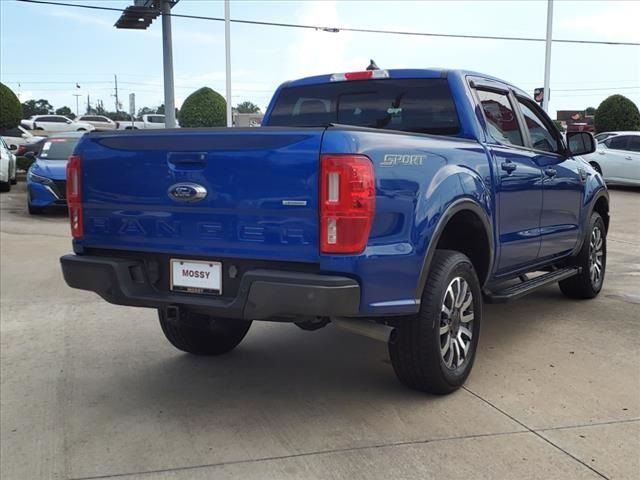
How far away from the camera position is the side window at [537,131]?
206 inches

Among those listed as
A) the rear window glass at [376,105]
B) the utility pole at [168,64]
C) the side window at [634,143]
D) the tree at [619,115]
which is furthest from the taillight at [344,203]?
the tree at [619,115]

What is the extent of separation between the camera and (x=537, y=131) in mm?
5379

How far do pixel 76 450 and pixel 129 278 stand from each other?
3.04 ft

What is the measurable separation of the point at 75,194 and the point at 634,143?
17.1 meters

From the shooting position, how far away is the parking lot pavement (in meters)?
3.17

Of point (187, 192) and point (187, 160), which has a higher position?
point (187, 160)

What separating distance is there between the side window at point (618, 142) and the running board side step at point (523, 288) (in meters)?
13.7

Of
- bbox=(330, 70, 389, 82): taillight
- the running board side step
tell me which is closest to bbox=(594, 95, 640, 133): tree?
the running board side step

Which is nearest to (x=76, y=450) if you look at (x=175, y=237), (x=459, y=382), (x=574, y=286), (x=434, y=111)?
(x=175, y=237)

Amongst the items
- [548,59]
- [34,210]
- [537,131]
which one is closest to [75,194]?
[537,131]

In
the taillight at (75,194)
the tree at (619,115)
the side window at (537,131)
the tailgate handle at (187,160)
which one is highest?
the tree at (619,115)

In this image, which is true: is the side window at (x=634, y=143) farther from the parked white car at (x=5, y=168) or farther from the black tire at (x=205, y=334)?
the parked white car at (x=5, y=168)

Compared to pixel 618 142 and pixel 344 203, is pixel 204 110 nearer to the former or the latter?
pixel 618 142

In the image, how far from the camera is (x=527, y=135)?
16.8 feet
